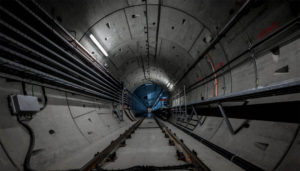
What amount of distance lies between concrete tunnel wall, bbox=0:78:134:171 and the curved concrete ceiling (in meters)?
2.02

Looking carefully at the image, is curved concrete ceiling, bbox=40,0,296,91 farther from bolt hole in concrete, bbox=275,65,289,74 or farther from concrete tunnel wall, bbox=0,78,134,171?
concrete tunnel wall, bbox=0,78,134,171

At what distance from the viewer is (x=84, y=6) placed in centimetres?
A: 322

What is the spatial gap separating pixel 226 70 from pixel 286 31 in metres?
1.75

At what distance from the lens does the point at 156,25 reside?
502 centimetres

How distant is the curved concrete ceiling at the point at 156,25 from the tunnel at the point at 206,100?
0.11ft

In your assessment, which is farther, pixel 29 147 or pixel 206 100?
pixel 206 100

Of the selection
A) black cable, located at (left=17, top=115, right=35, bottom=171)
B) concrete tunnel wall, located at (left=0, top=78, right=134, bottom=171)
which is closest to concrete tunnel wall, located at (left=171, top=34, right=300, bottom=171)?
concrete tunnel wall, located at (left=0, top=78, right=134, bottom=171)

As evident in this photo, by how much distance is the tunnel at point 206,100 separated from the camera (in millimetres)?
1847

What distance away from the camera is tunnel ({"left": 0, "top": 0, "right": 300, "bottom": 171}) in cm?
185

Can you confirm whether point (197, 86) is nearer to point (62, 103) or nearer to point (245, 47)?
point (245, 47)

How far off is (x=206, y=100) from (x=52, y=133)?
378 cm

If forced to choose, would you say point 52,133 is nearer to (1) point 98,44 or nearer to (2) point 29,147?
(2) point 29,147

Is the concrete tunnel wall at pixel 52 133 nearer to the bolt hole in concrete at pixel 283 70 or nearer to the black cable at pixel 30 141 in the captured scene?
the black cable at pixel 30 141

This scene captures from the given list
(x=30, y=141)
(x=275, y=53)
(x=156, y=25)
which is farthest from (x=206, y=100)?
(x=30, y=141)
